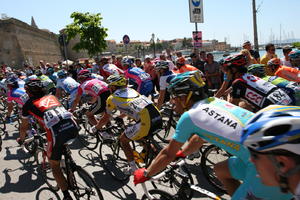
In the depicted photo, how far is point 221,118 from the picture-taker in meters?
2.41

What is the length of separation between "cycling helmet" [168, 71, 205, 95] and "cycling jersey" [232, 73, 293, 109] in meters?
1.51

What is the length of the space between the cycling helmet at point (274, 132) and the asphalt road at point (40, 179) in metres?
2.32

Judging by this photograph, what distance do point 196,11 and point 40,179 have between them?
28.3ft

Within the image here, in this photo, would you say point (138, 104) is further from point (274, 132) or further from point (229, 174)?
point (274, 132)

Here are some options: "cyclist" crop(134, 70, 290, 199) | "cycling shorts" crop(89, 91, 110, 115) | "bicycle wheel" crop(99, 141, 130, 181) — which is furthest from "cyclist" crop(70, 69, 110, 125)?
"cyclist" crop(134, 70, 290, 199)

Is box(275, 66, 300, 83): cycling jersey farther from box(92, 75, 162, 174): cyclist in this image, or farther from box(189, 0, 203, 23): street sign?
box(189, 0, 203, 23): street sign

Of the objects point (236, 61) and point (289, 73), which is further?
point (289, 73)

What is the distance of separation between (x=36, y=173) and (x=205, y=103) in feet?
15.6

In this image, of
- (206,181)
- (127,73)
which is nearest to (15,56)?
(127,73)

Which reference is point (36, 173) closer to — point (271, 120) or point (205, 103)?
point (205, 103)

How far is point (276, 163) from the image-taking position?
54.0 inches

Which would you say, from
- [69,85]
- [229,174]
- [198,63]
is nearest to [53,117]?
[229,174]

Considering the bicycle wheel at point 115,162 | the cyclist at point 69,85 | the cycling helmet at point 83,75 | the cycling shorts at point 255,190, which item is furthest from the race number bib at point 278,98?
the cyclist at point 69,85

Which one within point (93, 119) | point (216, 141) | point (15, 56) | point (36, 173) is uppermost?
point (15, 56)
